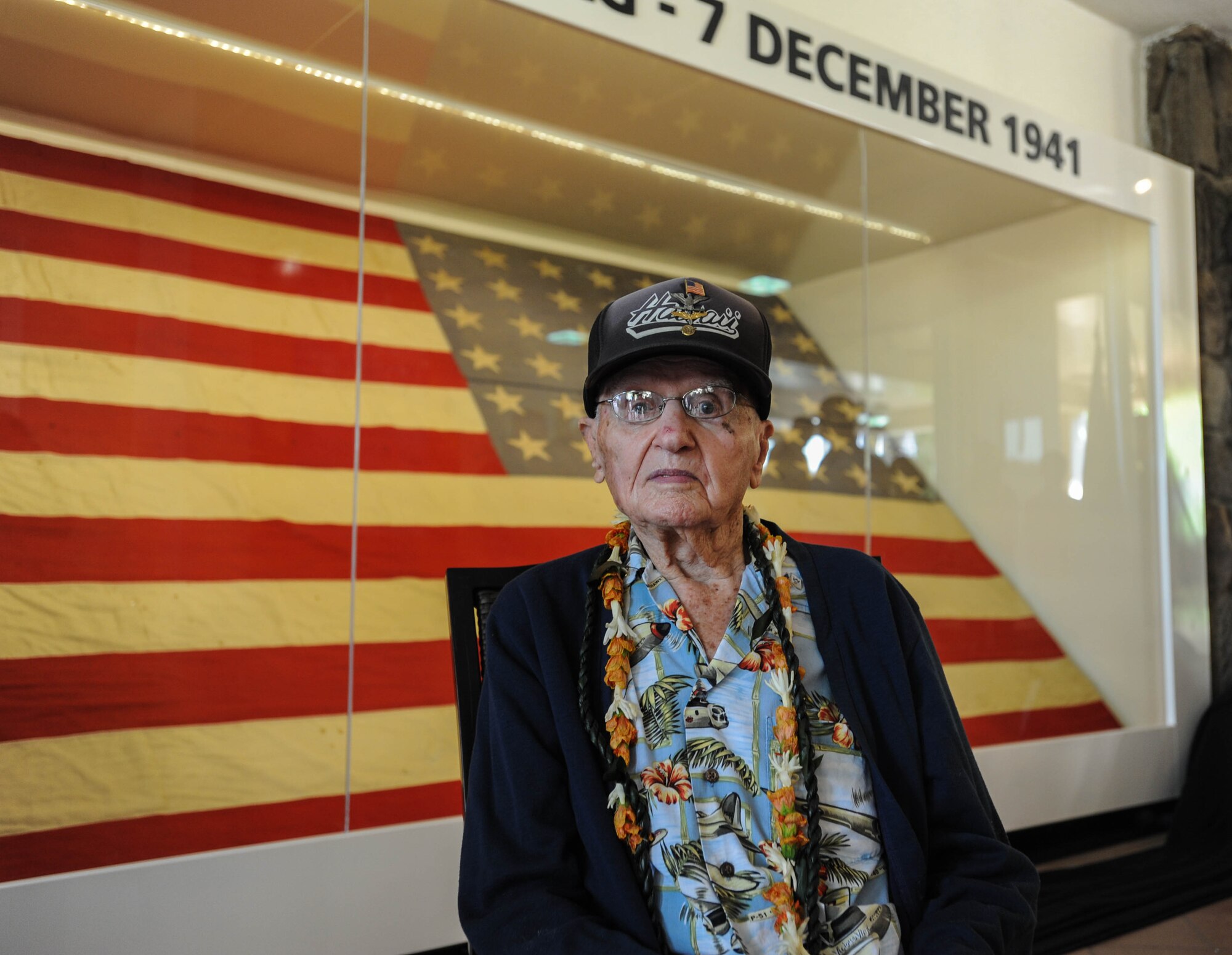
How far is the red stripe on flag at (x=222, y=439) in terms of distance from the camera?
206 centimetres

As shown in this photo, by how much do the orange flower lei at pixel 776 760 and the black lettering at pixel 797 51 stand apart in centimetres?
242

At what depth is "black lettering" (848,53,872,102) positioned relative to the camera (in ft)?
11.0

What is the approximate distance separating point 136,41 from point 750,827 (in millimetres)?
2142

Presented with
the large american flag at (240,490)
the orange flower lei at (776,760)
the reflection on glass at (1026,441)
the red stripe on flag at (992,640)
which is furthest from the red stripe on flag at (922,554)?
the orange flower lei at (776,760)

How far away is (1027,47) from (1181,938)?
3.90 m

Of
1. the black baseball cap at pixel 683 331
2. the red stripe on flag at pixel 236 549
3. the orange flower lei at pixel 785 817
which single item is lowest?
the orange flower lei at pixel 785 817

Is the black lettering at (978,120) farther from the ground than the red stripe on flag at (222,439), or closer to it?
farther from the ground

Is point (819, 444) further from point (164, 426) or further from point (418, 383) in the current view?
point (164, 426)

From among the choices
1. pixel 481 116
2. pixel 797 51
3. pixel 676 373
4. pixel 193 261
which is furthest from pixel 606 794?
pixel 797 51

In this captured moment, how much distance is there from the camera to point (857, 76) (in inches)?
132

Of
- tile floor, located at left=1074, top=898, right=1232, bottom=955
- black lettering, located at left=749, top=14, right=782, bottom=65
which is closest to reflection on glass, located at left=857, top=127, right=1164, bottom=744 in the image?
black lettering, located at left=749, top=14, right=782, bottom=65

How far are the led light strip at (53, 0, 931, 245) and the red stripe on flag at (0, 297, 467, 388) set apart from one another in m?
0.66

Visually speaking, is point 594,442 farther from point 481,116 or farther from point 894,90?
point 894,90

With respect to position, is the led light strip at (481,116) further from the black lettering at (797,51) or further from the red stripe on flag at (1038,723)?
the red stripe on flag at (1038,723)
